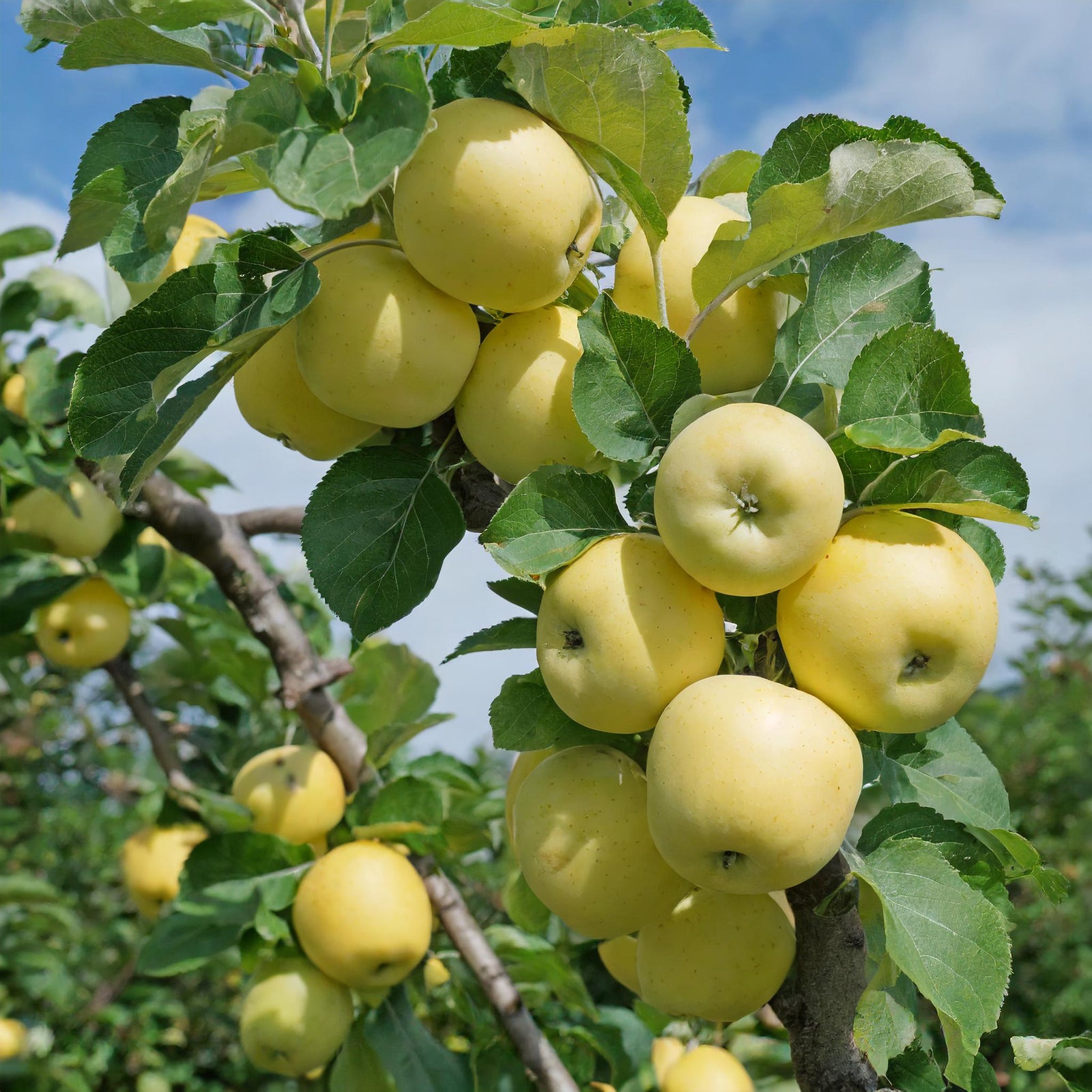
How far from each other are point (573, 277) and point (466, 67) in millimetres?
207

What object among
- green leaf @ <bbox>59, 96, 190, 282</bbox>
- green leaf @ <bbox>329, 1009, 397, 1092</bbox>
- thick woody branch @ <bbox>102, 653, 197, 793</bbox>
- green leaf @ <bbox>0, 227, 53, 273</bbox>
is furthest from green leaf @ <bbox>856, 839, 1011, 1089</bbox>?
green leaf @ <bbox>0, 227, 53, 273</bbox>

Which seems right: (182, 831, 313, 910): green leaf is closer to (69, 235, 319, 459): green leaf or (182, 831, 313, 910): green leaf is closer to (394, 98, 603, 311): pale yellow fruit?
(69, 235, 319, 459): green leaf

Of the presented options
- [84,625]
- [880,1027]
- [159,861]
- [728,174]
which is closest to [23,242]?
[84,625]

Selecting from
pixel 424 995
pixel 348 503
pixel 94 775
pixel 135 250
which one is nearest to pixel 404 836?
pixel 424 995

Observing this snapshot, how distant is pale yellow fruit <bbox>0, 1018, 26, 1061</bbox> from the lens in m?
3.39

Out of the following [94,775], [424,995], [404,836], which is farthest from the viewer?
[94,775]

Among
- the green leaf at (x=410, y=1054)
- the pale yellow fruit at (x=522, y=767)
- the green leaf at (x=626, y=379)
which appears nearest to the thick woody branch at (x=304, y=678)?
the green leaf at (x=410, y=1054)

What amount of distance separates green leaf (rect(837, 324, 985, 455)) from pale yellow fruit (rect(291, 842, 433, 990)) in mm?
1143

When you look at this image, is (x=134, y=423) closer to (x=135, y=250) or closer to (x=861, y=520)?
(x=135, y=250)

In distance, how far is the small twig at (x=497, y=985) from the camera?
1554 mm

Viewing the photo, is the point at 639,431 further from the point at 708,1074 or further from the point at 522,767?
the point at 708,1074

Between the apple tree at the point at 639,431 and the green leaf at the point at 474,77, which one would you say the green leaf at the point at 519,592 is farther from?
the green leaf at the point at 474,77

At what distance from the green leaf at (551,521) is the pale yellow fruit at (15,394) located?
195cm

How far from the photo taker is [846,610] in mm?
810
